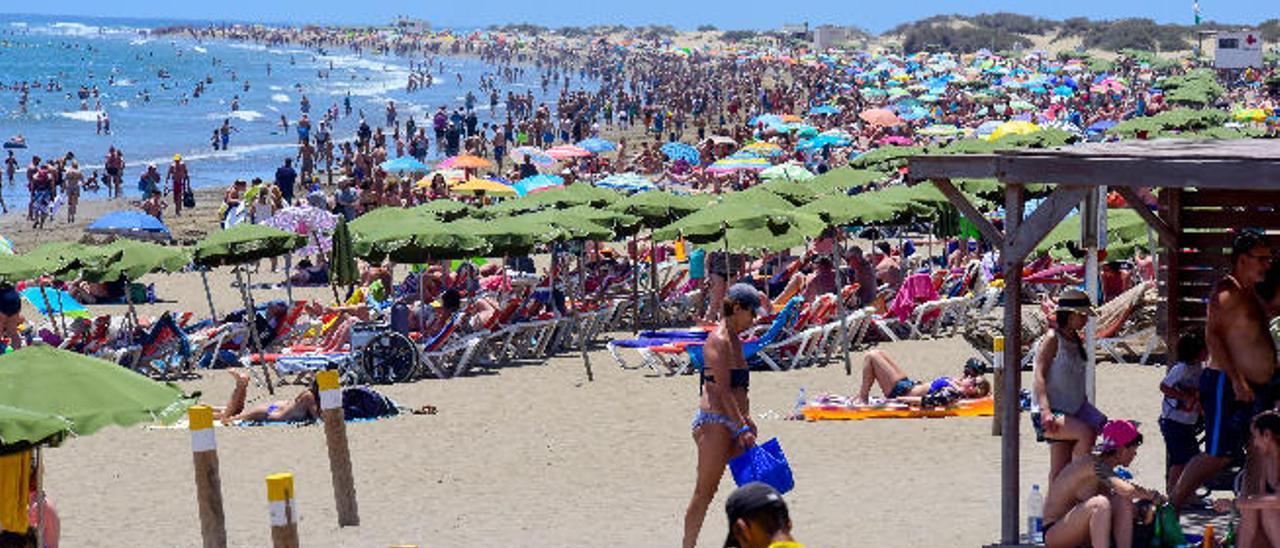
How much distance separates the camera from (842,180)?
23.4m

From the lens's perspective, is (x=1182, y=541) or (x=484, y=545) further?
(x=484, y=545)

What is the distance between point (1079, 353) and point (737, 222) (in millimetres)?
8891

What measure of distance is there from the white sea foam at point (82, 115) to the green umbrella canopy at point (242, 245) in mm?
56005

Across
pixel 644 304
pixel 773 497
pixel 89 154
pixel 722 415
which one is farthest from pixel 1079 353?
pixel 89 154

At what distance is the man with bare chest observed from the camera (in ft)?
26.6

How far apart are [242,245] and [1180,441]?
907cm

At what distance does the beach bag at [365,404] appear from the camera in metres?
13.8

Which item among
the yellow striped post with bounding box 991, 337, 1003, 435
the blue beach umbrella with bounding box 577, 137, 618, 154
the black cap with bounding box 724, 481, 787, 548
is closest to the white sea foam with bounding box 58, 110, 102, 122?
the blue beach umbrella with bounding box 577, 137, 618, 154

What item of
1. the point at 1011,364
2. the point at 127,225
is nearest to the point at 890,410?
the point at 1011,364

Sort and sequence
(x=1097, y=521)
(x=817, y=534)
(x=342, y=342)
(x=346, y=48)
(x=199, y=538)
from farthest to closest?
1. (x=346, y=48)
2. (x=342, y=342)
3. (x=199, y=538)
4. (x=817, y=534)
5. (x=1097, y=521)

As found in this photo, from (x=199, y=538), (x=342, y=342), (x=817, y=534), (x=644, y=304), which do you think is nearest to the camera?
(x=817, y=534)

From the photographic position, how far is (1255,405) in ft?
27.1

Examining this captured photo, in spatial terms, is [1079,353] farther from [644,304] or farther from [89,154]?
[89,154]

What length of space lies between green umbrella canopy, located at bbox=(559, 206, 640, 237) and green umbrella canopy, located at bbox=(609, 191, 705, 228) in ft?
1.84
